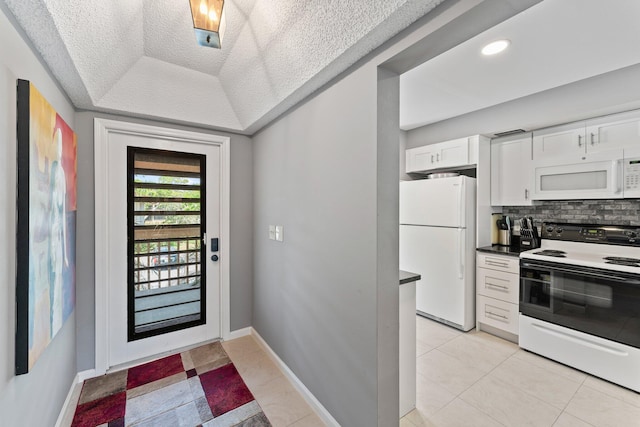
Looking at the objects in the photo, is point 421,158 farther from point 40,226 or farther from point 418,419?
point 40,226

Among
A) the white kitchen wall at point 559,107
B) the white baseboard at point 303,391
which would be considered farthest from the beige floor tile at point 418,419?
the white kitchen wall at point 559,107

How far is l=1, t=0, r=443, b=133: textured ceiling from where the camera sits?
1.22m

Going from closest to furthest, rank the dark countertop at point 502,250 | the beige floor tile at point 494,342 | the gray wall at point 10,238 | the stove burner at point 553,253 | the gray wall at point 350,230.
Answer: the gray wall at point 10,238
the gray wall at point 350,230
the stove burner at point 553,253
the beige floor tile at point 494,342
the dark countertop at point 502,250

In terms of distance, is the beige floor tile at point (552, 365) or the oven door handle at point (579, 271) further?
the beige floor tile at point (552, 365)

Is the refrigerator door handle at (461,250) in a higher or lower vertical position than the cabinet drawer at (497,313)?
higher

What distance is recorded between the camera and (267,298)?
262 centimetres

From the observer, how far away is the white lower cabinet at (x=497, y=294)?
9.00 ft

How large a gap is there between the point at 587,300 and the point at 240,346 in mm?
3140

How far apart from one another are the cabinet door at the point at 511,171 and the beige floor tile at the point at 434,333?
62.1 inches

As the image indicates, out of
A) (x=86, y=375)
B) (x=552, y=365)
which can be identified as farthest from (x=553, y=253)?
(x=86, y=375)

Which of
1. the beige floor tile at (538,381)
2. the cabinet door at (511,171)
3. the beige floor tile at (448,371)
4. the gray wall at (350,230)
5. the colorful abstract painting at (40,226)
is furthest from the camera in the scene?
the cabinet door at (511,171)

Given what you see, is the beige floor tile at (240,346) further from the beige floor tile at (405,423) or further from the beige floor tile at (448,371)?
the beige floor tile at (448,371)

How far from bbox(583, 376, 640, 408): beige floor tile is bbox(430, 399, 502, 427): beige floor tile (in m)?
1.04

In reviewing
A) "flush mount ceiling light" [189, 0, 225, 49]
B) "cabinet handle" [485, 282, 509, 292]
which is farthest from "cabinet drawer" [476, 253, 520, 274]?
"flush mount ceiling light" [189, 0, 225, 49]
